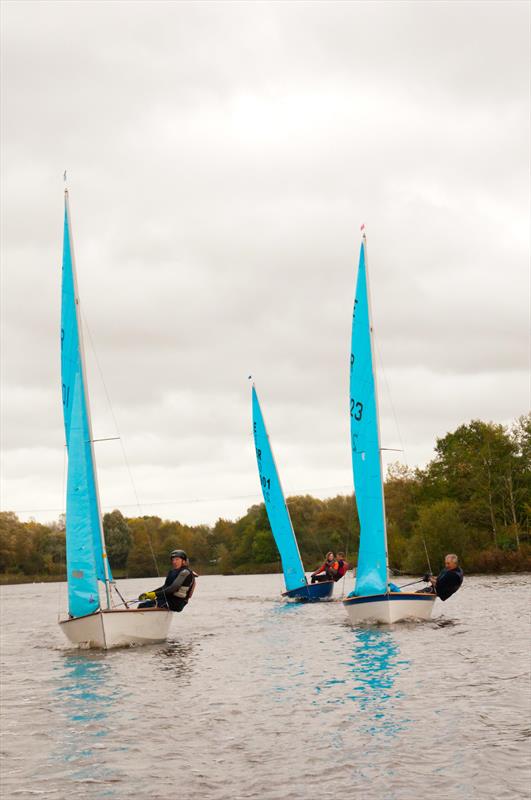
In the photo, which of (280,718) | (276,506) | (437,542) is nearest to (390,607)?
(280,718)

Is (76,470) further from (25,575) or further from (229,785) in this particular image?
(25,575)

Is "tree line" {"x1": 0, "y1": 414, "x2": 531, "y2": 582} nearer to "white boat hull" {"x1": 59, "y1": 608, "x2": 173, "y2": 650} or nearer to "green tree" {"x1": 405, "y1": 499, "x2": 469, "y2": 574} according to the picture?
"green tree" {"x1": 405, "y1": 499, "x2": 469, "y2": 574}

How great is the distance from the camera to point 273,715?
12906 mm

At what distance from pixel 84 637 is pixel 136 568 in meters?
95.9

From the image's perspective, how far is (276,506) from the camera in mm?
38375

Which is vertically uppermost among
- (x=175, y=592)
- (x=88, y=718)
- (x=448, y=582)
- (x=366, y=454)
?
(x=366, y=454)

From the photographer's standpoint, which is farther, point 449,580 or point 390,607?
point 390,607

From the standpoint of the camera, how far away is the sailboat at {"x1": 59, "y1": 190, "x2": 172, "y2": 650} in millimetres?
21516

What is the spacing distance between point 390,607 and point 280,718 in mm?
11487

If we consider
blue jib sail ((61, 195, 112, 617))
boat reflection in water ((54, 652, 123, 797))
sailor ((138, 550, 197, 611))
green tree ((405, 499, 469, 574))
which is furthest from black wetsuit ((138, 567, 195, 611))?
green tree ((405, 499, 469, 574))

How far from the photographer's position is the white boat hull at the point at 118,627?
2120 cm

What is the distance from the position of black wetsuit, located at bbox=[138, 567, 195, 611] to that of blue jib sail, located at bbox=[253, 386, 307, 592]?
14724 mm

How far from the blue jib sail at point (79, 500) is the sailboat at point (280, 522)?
14.7 metres

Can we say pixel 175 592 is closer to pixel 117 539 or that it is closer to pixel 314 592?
pixel 314 592
